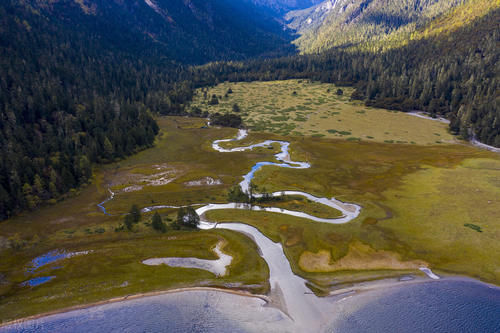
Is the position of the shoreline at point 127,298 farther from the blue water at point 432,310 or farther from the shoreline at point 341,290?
the blue water at point 432,310

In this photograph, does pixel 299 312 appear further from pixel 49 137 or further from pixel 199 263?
pixel 49 137

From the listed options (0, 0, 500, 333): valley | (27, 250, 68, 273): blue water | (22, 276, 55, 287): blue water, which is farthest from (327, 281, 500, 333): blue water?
(27, 250, 68, 273): blue water

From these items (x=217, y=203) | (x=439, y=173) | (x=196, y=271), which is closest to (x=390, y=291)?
(x=196, y=271)

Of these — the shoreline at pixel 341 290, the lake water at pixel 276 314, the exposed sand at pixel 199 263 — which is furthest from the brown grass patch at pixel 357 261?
the exposed sand at pixel 199 263

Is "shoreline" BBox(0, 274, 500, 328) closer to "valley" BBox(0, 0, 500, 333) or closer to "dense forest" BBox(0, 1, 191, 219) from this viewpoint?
"valley" BBox(0, 0, 500, 333)

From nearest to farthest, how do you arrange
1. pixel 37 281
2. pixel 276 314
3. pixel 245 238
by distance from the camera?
1. pixel 276 314
2. pixel 37 281
3. pixel 245 238

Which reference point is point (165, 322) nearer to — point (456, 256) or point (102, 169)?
point (456, 256)

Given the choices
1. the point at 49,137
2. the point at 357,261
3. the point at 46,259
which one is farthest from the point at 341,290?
the point at 49,137
